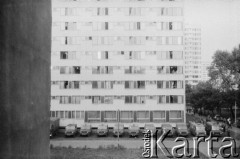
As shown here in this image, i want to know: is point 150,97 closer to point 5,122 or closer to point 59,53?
point 59,53

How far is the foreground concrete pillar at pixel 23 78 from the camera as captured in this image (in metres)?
3.64

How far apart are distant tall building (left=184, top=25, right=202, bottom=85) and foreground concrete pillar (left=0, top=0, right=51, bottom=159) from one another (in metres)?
124

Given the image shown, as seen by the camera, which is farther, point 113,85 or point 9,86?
point 113,85

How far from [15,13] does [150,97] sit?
27.1 m

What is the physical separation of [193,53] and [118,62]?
11214 cm

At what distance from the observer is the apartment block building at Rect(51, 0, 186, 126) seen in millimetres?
30062

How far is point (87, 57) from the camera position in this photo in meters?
30.4

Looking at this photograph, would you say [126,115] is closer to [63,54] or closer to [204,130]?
[204,130]

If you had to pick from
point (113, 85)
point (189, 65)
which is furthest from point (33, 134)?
point (189, 65)

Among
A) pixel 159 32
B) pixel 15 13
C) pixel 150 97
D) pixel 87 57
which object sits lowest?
pixel 150 97

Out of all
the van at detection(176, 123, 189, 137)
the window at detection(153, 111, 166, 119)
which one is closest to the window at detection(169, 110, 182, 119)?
the window at detection(153, 111, 166, 119)

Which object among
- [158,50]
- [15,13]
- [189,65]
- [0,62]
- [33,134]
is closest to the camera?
[0,62]

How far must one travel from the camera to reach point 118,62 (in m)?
30.3

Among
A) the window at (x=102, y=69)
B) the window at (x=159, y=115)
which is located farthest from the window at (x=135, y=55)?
the window at (x=159, y=115)
